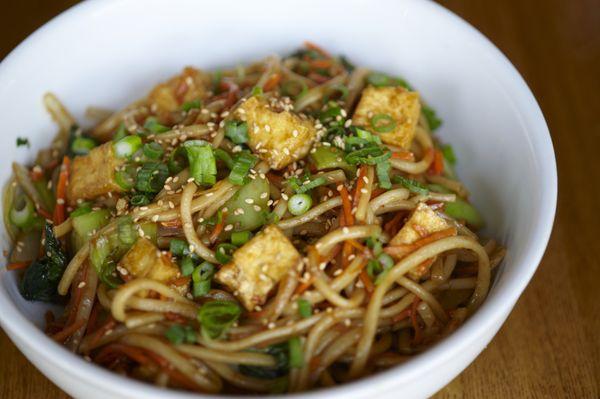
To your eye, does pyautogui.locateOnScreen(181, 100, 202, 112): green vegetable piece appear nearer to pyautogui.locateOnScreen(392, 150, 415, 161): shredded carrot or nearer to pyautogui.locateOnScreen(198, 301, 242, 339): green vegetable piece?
pyautogui.locateOnScreen(392, 150, 415, 161): shredded carrot

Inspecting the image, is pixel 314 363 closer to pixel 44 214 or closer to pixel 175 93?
pixel 44 214

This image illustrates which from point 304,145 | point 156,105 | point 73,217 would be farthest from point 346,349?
point 156,105

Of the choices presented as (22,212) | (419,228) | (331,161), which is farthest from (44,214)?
(419,228)

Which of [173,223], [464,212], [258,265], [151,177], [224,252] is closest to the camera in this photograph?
[258,265]

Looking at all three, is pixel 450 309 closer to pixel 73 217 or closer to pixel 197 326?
pixel 197 326

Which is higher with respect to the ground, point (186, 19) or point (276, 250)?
point (186, 19)

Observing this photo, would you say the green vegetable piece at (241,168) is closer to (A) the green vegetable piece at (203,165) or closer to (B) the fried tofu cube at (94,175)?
(A) the green vegetable piece at (203,165)
